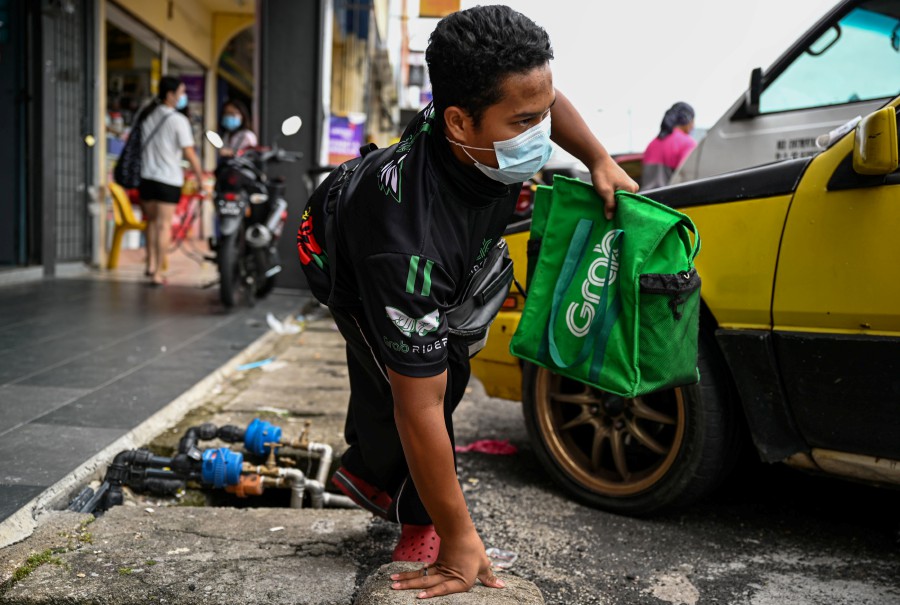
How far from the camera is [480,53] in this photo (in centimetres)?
168

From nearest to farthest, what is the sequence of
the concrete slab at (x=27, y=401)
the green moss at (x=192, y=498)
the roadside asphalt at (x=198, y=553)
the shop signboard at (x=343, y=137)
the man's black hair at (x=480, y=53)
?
the man's black hair at (x=480, y=53), the roadside asphalt at (x=198, y=553), the green moss at (x=192, y=498), the concrete slab at (x=27, y=401), the shop signboard at (x=343, y=137)

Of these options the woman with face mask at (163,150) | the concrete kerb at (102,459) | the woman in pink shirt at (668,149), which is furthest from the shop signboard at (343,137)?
the concrete kerb at (102,459)

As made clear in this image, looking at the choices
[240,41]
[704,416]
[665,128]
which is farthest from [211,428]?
Result: [240,41]

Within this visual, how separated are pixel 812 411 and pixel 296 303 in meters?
5.88

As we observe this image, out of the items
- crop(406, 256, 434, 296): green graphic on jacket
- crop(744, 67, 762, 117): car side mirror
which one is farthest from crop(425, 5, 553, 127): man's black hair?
crop(744, 67, 762, 117): car side mirror

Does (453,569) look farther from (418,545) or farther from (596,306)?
(596,306)

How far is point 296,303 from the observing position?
303 inches

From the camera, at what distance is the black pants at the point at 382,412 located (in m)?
2.14

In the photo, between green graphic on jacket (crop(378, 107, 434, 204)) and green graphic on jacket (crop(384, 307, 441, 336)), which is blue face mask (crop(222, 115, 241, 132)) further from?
green graphic on jacket (crop(384, 307, 441, 336))

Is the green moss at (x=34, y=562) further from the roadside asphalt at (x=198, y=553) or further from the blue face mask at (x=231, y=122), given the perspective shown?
the blue face mask at (x=231, y=122)

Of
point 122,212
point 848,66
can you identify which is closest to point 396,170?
point 848,66

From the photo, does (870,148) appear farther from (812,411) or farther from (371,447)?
(371,447)

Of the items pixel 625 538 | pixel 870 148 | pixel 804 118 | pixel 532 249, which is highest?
pixel 804 118

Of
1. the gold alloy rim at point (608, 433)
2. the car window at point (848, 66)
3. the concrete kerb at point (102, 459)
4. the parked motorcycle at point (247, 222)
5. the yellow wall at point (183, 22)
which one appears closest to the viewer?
the concrete kerb at point (102, 459)
